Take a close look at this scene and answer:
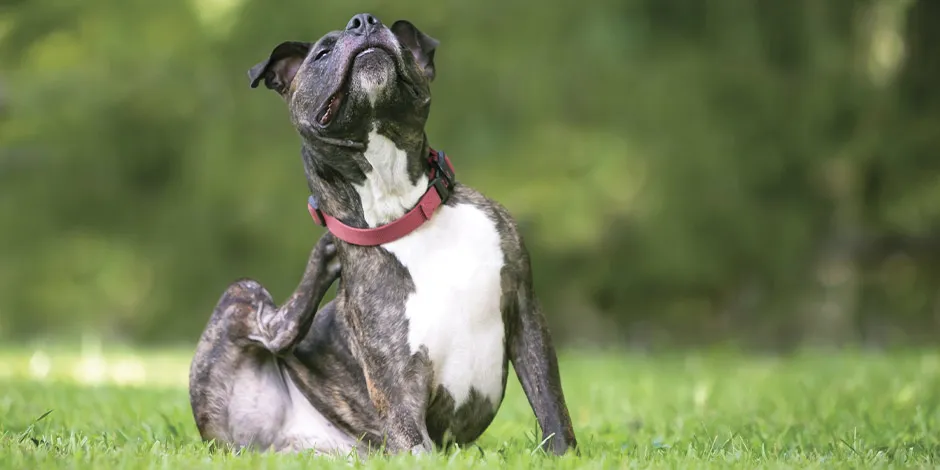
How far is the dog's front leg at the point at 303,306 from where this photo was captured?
13.0ft

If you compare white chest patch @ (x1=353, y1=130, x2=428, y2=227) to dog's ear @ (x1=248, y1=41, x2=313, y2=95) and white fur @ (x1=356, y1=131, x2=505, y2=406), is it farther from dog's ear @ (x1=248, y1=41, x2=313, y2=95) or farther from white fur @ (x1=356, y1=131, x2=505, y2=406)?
dog's ear @ (x1=248, y1=41, x2=313, y2=95)

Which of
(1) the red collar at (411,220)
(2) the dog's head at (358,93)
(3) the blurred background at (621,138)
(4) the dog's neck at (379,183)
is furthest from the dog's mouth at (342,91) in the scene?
(3) the blurred background at (621,138)

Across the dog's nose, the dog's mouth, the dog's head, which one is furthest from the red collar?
the dog's nose

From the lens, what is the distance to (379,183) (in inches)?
146

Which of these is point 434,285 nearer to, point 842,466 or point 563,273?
point 842,466

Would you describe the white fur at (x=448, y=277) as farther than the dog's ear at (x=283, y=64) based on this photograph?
No

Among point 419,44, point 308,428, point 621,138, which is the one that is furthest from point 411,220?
point 621,138

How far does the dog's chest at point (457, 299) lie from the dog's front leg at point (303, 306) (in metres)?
0.44

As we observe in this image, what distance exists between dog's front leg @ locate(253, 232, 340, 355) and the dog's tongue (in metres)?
0.53

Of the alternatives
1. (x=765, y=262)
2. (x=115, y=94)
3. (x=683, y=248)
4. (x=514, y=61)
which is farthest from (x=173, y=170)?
(x=765, y=262)

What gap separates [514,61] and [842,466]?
8371 mm

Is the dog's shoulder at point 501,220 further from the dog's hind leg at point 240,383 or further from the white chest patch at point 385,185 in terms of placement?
the dog's hind leg at point 240,383

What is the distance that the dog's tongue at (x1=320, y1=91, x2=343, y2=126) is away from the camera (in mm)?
3604

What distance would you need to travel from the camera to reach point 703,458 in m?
3.59
